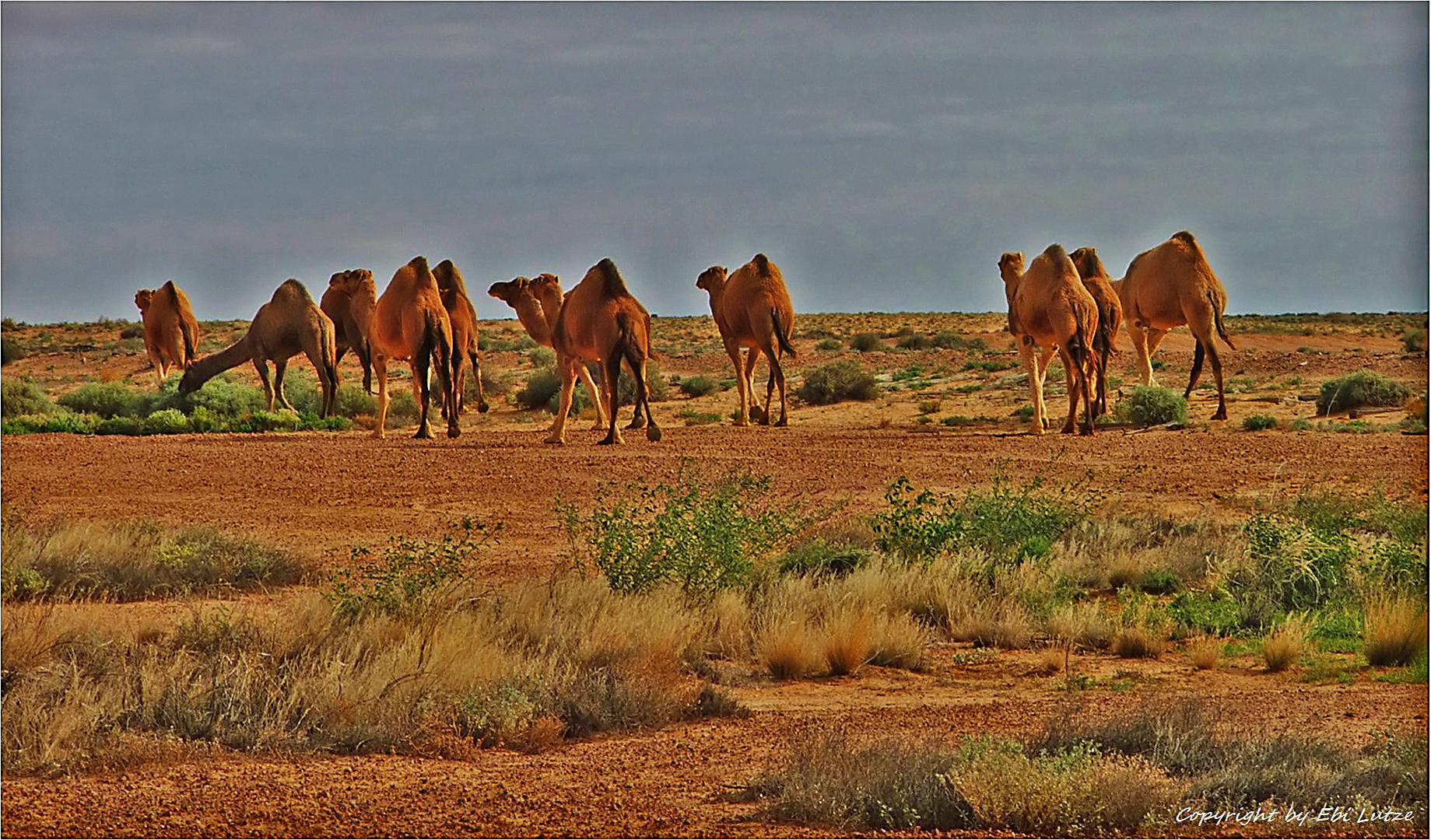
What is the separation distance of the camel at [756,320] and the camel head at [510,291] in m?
3.24

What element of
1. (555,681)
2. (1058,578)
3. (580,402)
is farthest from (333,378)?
(555,681)

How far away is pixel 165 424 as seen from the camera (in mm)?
26031

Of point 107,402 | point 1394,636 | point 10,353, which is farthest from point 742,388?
point 10,353

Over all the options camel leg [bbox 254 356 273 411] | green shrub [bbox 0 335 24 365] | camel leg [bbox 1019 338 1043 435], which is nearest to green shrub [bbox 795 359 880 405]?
camel leg [bbox 1019 338 1043 435]

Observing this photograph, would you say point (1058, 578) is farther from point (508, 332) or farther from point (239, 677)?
point (508, 332)

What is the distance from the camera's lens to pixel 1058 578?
47.2 ft

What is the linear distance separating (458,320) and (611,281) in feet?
12.7

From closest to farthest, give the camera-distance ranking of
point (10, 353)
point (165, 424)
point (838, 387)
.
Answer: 1. point (165, 424)
2. point (838, 387)
3. point (10, 353)

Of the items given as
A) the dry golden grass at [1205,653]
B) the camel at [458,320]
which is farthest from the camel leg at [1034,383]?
the dry golden grass at [1205,653]

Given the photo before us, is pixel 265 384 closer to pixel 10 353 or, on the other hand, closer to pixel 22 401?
pixel 22 401

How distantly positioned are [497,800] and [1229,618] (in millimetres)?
6973

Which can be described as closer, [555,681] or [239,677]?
[239,677]

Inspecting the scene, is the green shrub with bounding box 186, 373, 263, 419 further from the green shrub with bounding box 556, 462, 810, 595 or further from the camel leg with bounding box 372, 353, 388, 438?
the green shrub with bounding box 556, 462, 810, 595

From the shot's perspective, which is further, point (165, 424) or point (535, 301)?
point (535, 301)
